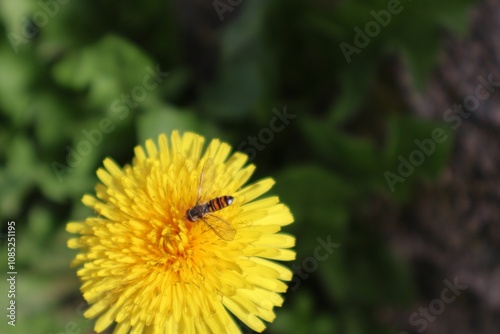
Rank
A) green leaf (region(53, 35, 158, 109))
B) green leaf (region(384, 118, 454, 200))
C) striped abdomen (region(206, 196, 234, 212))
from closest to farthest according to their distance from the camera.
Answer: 1. striped abdomen (region(206, 196, 234, 212))
2. green leaf (region(384, 118, 454, 200))
3. green leaf (region(53, 35, 158, 109))

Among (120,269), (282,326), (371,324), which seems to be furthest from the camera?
(371,324)

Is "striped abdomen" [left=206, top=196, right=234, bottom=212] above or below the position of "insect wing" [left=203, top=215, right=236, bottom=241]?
above

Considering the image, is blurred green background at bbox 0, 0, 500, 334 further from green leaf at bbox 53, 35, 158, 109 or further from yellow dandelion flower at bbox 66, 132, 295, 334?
yellow dandelion flower at bbox 66, 132, 295, 334

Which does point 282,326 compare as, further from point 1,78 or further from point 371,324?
point 1,78

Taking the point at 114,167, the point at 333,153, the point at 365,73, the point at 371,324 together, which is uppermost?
the point at 365,73

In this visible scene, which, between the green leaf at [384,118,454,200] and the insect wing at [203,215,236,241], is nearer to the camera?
the insect wing at [203,215,236,241]

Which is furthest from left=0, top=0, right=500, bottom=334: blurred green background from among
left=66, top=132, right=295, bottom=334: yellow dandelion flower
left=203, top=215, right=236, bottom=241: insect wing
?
left=203, top=215, right=236, bottom=241: insect wing

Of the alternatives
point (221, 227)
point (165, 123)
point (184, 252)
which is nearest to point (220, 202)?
point (221, 227)

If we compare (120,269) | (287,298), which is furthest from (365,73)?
(120,269)
